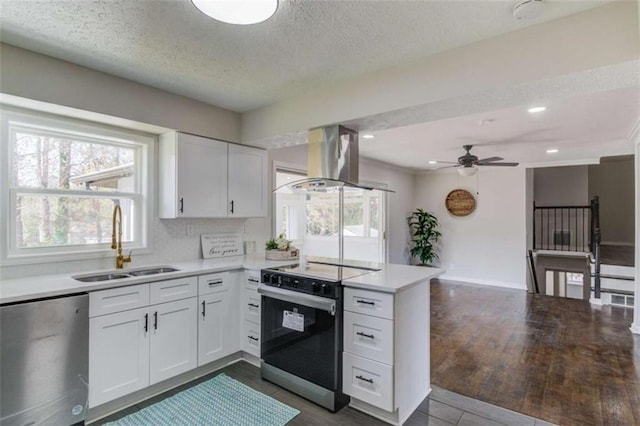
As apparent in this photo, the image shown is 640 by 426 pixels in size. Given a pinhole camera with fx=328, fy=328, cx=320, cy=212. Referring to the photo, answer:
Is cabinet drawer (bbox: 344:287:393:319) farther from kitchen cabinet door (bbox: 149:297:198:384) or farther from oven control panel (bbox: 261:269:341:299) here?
kitchen cabinet door (bbox: 149:297:198:384)

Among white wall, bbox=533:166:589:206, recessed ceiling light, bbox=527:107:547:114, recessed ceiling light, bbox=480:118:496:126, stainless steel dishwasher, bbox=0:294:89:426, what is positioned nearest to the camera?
stainless steel dishwasher, bbox=0:294:89:426

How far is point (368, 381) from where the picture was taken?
7.34ft

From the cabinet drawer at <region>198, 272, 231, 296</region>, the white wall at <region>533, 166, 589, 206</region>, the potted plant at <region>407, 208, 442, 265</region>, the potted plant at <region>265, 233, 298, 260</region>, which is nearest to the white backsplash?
the potted plant at <region>265, 233, 298, 260</region>

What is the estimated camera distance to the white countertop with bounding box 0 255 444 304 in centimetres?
200

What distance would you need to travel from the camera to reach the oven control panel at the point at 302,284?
2375 millimetres

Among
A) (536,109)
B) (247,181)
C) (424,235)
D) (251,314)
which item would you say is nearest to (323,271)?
(251,314)

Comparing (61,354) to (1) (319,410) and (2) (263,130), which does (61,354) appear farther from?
(2) (263,130)

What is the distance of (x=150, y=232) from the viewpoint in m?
3.12

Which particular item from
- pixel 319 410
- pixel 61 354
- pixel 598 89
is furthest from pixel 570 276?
pixel 61 354

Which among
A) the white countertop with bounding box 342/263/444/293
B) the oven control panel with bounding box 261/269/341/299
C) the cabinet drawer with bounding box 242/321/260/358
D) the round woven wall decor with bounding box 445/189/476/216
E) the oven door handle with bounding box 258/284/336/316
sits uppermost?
the round woven wall decor with bounding box 445/189/476/216

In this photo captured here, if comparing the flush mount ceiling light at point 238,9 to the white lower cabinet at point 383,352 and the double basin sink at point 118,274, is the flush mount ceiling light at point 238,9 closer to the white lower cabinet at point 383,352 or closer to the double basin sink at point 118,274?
the white lower cabinet at point 383,352

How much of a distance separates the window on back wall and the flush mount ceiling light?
6.40 ft

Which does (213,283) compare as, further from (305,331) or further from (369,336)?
(369,336)

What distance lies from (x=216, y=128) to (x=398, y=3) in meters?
2.27
